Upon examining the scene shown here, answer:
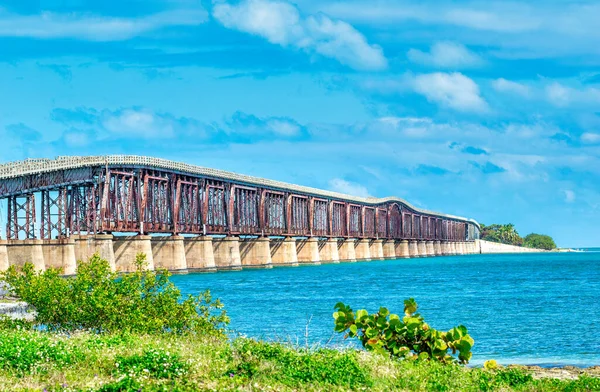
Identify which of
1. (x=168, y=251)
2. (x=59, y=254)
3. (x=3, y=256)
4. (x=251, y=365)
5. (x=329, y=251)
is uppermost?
(x=168, y=251)

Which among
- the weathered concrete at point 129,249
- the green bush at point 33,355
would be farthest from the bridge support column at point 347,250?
the green bush at point 33,355

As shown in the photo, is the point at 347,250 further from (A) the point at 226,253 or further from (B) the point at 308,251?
(A) the point at 226,253

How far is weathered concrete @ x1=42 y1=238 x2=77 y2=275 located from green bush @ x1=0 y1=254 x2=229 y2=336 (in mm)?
60106

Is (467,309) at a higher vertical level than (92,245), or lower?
lower

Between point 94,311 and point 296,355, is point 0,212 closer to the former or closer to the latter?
point 94,311

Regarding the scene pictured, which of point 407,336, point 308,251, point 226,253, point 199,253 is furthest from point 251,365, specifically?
point 308,251

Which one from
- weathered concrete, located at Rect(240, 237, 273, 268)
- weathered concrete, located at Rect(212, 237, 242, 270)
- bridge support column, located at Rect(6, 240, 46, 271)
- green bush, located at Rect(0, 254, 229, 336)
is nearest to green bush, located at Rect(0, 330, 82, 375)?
green bush, located at Rect(0, 254, 229, 336)

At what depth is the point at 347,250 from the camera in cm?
19338

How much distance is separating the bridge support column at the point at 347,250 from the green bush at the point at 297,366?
16953 cm

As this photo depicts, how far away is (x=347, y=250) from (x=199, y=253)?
76.5m

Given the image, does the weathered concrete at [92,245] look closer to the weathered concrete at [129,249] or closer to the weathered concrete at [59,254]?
the weathered concrete at [129,249]

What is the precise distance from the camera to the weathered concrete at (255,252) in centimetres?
14338

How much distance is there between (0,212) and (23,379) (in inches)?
2991

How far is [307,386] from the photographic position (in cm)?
1922
